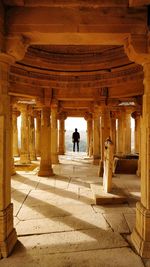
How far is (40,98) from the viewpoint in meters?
8.52

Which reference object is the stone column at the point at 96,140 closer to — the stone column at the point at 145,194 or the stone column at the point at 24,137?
the stone column at the point at 24,137

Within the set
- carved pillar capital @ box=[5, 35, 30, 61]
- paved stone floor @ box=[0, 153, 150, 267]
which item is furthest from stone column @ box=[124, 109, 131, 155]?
carved pillar capital @ box=[5, 35, 30, 61]

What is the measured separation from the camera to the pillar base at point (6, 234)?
10.6 ft

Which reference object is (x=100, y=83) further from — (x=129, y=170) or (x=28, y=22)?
(x=28, y=22)

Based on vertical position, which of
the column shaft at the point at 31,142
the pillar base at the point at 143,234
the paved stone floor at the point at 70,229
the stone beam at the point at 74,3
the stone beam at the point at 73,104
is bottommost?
the paved stone floor at the point at 70,229

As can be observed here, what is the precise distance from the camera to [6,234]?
10.9 ft

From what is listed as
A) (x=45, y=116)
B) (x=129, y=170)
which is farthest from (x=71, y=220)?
(x=129, y=170)

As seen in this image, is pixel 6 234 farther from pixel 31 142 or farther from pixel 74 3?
pixel 31 142

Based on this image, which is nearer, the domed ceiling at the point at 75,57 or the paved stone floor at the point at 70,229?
the paved stone floor at the point at 70,229

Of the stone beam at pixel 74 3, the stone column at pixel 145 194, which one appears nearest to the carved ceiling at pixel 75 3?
the stone beam at pixel 74 3

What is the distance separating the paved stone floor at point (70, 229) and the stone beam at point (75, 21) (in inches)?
128

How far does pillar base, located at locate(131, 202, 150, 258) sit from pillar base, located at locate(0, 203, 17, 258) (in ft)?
6.20

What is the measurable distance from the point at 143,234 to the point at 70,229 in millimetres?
1334

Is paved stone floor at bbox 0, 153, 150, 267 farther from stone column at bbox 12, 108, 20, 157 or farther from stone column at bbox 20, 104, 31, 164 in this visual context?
stone column at bbox 12, 108, 20, 157
